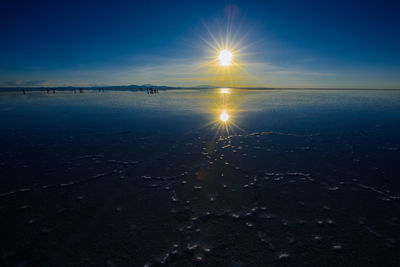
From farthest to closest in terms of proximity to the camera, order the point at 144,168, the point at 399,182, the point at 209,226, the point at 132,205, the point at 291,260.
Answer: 1. the point at 144,168
2. the point at 399,182
3. the point at 132,205
4. the point at 209,226
5. the point at 291,260

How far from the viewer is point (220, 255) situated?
364cm

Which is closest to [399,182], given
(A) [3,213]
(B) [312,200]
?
(B) [312,200]

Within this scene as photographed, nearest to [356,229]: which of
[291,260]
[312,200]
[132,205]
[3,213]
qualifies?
[312,200]

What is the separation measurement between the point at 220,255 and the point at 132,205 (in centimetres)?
282

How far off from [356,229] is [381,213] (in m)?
1.22

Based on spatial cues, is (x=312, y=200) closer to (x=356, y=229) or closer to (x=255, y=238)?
(x=356, y=229)

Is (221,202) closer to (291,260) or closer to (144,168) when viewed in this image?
(291,260)

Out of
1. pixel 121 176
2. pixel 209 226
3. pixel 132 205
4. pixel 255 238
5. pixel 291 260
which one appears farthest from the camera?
pixel 121 176

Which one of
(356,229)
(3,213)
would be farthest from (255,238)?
(3,213)

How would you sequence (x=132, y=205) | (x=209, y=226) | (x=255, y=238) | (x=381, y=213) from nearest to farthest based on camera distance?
(x=255, y=238)
(x=209, y=226)
(x=381, y=213)
(x=132, y=205)

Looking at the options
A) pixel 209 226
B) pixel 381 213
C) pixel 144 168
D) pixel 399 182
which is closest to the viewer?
pixel 209 226

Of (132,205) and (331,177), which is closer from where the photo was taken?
(132,205)

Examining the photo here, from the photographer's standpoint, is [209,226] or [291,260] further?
[209,226]

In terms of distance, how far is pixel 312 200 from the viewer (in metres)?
5.33
